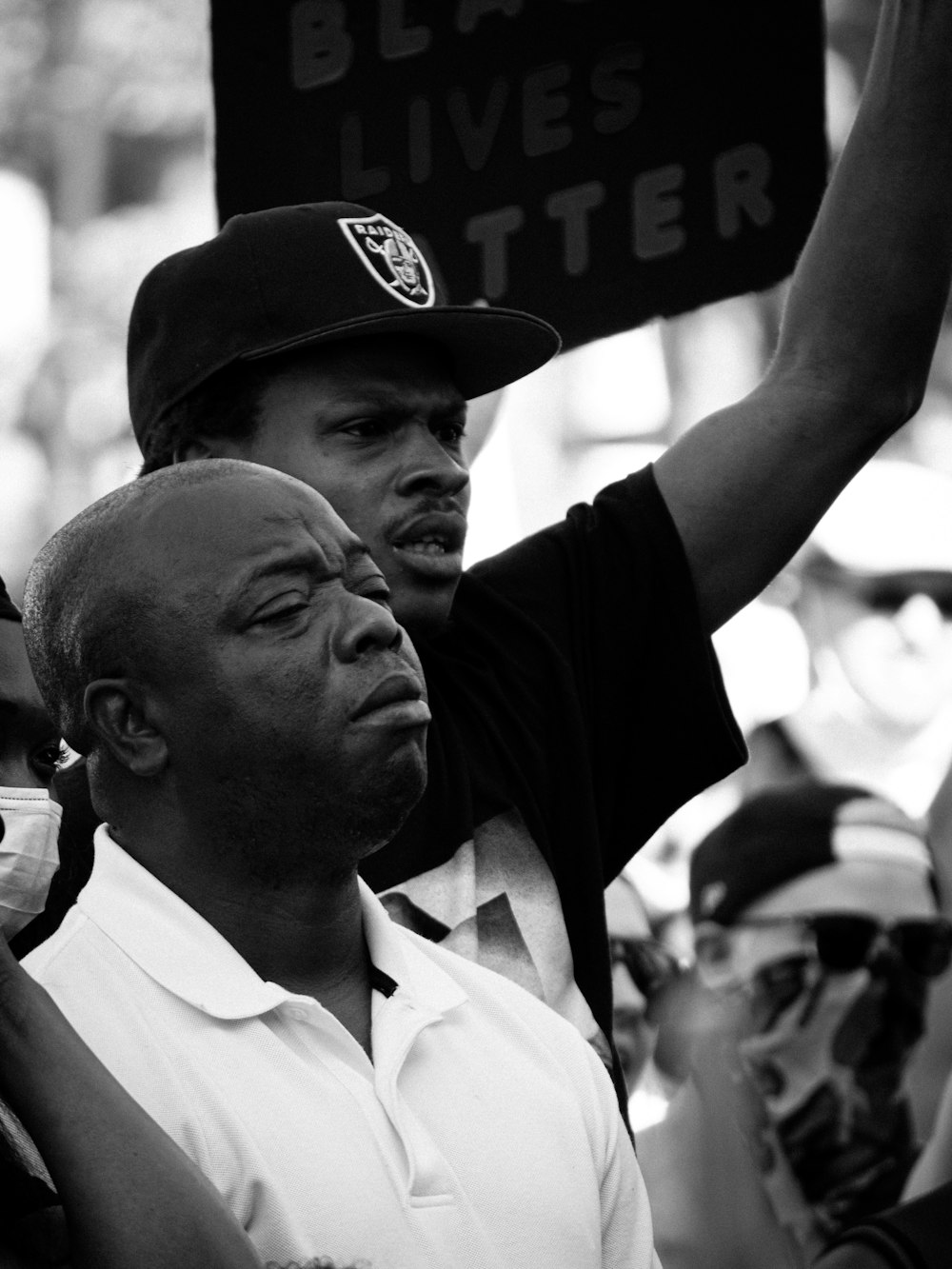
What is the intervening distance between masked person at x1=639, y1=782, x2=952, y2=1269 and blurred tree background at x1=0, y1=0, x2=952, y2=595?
9.73 ft

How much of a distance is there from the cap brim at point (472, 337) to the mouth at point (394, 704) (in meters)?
0.57

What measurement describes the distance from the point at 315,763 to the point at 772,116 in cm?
118

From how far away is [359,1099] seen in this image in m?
1.64

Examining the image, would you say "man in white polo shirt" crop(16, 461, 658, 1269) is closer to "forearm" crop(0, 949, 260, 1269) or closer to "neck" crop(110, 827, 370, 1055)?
"neck" crop(110, 827, 370, 1055)

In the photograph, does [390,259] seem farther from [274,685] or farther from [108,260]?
[108,260]

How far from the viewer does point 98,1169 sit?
1.42 m

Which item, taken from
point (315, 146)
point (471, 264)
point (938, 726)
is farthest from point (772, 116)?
point (938, 726)

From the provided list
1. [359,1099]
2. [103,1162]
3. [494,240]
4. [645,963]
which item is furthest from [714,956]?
[103,1162]

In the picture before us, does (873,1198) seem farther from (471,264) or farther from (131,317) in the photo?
(131,317)

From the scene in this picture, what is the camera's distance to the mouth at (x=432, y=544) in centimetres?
220

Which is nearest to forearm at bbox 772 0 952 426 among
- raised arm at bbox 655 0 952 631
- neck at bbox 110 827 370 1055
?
raised arm at bbox 655 0 952 631

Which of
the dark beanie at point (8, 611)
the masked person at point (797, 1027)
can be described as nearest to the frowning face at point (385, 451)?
the dark beanie at point (8, 611)

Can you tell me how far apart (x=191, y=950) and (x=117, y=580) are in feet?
1.15

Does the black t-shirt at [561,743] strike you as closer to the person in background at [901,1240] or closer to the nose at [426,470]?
the nose at [426,470]
